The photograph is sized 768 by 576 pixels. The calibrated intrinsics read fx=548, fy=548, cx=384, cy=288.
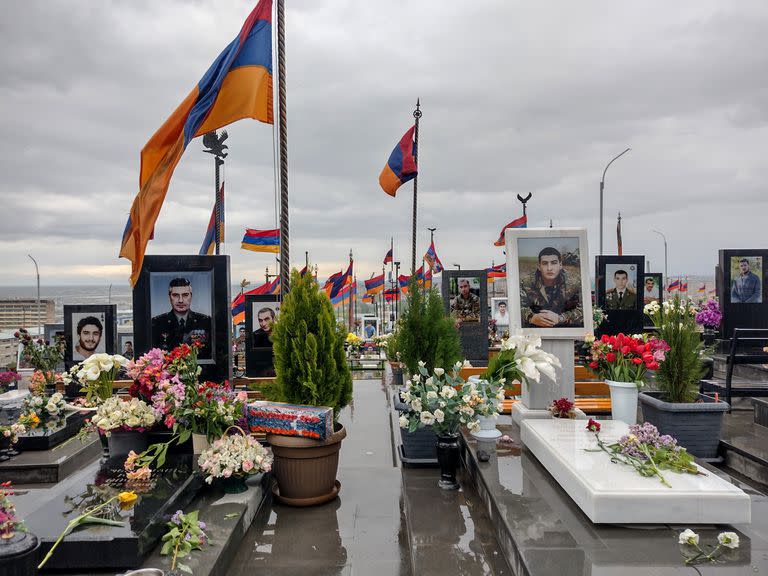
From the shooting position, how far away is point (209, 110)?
6320 mm

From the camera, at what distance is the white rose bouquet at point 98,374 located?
19.8 ft

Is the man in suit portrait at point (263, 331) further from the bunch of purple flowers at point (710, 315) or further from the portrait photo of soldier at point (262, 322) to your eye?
the bunch of purple flowers at point (710, 315)

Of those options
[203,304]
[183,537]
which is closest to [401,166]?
[203,304]

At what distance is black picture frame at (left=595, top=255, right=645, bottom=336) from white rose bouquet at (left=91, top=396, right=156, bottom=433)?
43.8 feet

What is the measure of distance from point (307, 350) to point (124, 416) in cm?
192

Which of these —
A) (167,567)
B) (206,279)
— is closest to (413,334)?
(206,279)

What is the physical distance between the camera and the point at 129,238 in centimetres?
639

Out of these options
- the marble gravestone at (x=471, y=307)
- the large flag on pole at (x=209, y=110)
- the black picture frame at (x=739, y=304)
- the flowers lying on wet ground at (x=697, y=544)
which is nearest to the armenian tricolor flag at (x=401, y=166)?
the marble gravestone at (x=471, y=307)

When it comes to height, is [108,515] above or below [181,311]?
below

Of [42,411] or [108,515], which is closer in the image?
[108,515]

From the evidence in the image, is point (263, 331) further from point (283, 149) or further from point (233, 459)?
point (233, 459)

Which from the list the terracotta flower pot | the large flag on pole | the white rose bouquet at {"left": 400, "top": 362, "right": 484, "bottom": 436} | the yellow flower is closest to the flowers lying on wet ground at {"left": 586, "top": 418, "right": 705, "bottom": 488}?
the white rose bouquet at {"left": 400, "top": 362, "right": 484, "bottom": 436}

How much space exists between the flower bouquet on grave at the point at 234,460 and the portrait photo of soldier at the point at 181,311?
2.04m

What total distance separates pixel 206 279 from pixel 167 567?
4.07 m
